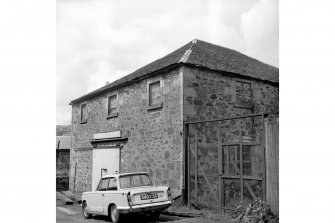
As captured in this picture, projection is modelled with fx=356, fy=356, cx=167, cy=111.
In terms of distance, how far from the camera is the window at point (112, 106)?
1067 centimetres

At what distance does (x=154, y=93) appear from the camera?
9422 mm

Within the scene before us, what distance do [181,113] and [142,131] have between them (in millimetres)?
1679

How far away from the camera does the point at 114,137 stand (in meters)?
10.4

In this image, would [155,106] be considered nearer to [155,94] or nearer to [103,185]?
[155,94]

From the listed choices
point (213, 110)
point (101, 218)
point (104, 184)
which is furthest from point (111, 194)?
point (213, 110)

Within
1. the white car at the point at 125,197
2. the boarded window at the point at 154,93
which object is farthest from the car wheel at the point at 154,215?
the boarded window at the point at 154,93

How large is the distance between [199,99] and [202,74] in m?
0.62

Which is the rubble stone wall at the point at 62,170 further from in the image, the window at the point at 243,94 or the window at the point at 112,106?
the window at the point at 243,94

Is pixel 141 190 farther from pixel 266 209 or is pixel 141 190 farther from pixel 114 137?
pixel 114 137

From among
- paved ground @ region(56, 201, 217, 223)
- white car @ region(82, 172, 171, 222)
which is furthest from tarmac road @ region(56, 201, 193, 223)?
white car @ region(82, 172, 171, 222)

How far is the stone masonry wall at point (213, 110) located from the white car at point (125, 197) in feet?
4.41

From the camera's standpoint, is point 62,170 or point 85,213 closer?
point 85,213

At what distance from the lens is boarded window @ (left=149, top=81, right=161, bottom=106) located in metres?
9.25
